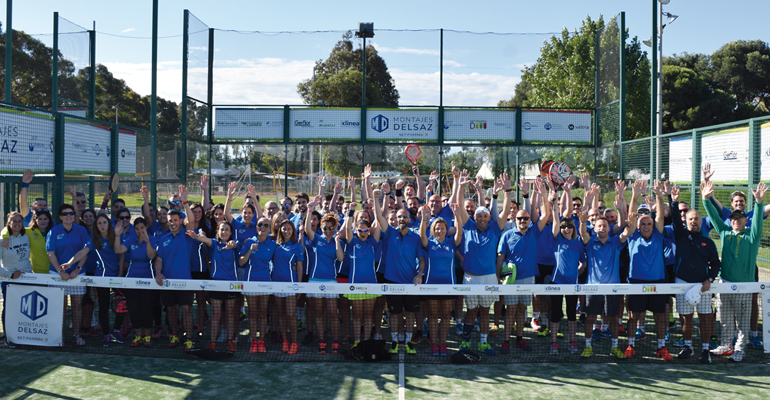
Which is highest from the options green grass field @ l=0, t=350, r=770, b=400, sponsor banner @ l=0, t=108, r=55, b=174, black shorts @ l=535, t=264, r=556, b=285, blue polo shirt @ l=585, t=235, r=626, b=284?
sponsor banner @ l=0, t=108, r=55, b=174

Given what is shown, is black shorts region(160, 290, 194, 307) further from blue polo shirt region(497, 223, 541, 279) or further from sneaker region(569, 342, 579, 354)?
sneaker region(569, 342, 579, 354)

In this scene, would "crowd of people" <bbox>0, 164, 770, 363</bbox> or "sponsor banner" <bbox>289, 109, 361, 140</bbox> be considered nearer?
"crowd of people" <bbox>0, 164, 770, 363</bbox>

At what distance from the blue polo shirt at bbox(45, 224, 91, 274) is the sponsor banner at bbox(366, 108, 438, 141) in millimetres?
10552

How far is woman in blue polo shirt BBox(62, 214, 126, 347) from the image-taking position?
726 centimetres

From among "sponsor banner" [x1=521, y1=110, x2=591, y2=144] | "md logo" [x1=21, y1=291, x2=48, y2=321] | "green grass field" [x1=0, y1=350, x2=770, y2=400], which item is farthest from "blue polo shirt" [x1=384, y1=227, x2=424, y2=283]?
"sponsor banner" [x1=521, y1=110, x2=591, y2=144]

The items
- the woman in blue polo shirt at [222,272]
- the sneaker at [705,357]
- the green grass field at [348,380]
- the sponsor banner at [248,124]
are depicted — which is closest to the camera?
the green grass field at [348,380]

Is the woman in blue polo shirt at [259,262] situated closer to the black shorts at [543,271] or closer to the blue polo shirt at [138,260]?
the blue polo shirt at [138,260]

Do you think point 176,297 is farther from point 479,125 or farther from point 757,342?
point 479,125

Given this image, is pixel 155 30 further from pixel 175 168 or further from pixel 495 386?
pixel 495 386

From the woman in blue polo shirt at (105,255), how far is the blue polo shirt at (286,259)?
2116mm

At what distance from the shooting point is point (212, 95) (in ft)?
57.1

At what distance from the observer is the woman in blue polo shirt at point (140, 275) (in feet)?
23.6

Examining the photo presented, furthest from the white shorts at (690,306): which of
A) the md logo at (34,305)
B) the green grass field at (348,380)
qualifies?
the md logo at (34,305)

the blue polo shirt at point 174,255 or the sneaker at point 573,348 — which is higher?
the blue polo shirt at point 174,255
